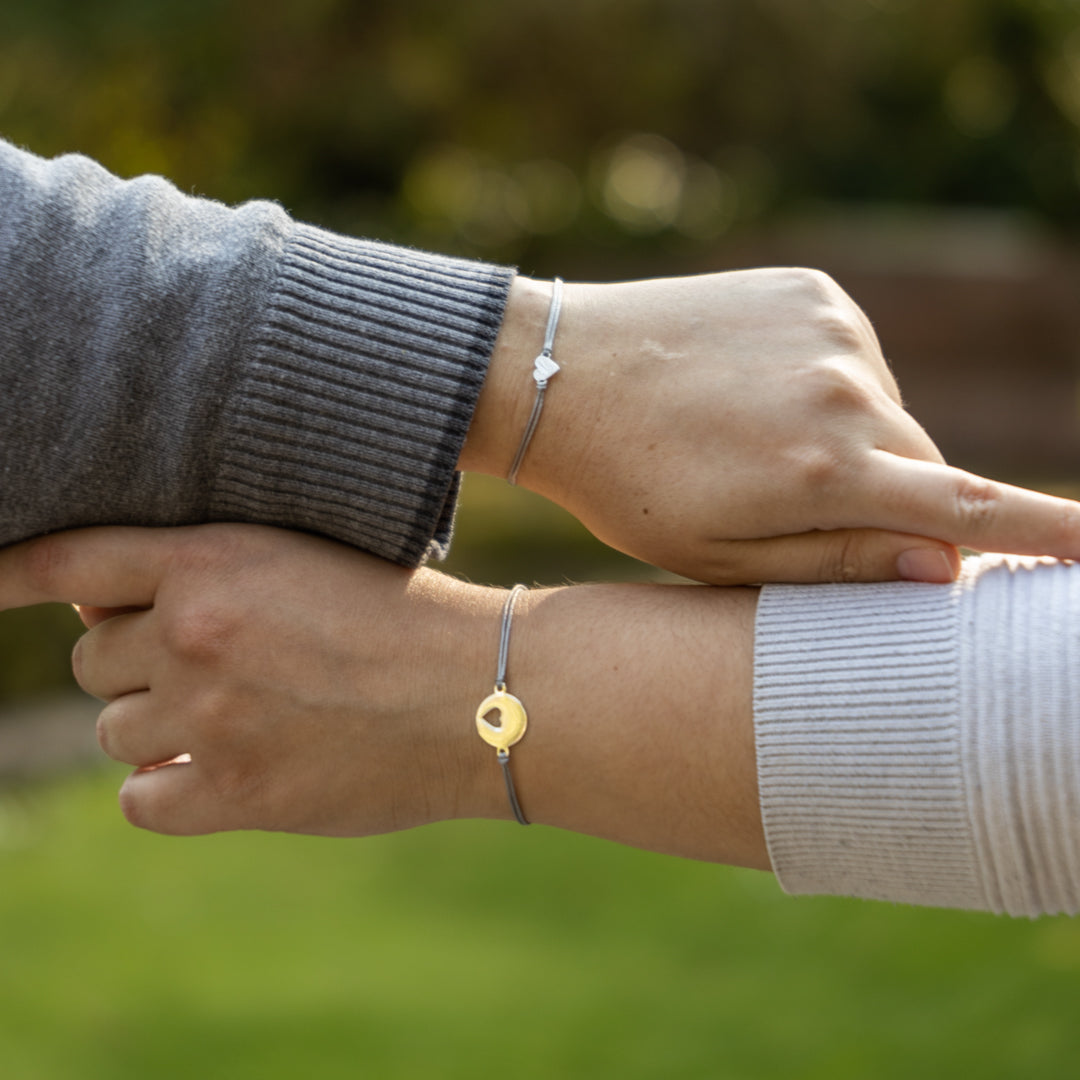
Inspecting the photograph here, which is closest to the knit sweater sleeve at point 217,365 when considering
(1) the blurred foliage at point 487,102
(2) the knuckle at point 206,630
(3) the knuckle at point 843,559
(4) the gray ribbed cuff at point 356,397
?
(4) the gray ribbed cuff at point 356,397

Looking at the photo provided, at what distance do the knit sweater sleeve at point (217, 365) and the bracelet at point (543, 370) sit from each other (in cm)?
5

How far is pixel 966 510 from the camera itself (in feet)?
4.18

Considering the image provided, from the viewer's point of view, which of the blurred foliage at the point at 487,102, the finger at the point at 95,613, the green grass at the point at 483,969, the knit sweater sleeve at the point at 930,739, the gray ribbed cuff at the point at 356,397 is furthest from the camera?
the blurred foliage at the point at 487,102

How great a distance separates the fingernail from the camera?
1.29 metres

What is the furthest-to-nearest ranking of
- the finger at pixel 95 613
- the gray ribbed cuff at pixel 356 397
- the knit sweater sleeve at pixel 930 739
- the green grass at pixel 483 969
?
the green grass at pixel 483 969 < the finger at pixel 95 613 < the gray ribbed cuff at pixel 356 397 < the knit sweater sleeve at pixel 930 739

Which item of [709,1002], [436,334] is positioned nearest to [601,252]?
[709,1002]

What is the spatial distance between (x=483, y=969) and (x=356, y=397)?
8.10 feet

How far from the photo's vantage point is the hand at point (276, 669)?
4.41 feet

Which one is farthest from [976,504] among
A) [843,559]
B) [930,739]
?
[930,739]

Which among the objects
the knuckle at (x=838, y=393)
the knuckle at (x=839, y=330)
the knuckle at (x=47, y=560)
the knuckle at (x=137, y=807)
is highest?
the knuckle at (x=839, y=330)

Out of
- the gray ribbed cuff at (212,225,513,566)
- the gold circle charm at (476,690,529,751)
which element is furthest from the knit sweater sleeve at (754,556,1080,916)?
the gray ribbed cuff at (212,225,513,566)

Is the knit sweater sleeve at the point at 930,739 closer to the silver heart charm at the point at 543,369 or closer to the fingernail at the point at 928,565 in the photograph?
the fingernail at the point at 928,565

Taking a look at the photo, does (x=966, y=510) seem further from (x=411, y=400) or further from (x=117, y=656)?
(x=117, y=656)

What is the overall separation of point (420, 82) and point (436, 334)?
878 cm
